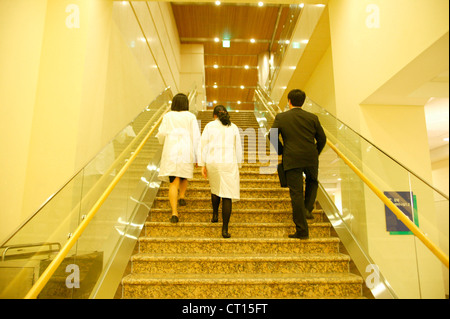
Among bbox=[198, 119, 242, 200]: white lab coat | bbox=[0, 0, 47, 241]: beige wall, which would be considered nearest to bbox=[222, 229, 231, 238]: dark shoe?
bbox=[198, 119, 242, 200]: white lab coat

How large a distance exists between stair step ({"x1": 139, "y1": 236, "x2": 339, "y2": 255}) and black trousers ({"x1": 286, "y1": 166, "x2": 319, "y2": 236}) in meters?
0.16

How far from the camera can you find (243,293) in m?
Answer: 2.73

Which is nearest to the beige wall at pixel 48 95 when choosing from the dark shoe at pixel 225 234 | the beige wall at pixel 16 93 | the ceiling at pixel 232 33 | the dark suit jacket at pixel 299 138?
the beige wall at pixel 16 93

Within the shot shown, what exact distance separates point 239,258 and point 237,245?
351 mm

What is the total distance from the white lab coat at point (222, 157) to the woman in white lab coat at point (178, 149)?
176 mm

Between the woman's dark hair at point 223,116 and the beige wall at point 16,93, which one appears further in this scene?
the woman's dark hair at point 223,116

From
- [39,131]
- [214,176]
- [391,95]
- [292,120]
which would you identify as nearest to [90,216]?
[214,176]

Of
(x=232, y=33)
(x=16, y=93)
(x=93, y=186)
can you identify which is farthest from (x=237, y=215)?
(x=232, y=33)

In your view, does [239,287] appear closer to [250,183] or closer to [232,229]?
[232,229]

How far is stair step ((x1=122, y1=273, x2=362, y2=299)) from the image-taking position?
2721 millimetres

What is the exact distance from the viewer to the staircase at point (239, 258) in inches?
108

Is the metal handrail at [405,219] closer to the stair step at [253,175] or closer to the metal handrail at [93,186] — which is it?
the stair step at [253,175]

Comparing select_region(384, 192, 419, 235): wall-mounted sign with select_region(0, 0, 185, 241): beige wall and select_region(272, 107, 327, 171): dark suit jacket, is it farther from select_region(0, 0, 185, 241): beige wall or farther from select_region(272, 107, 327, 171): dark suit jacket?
select_region(0, 0, 185, 241): beige wall

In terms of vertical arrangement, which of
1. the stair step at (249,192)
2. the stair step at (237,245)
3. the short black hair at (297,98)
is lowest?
the stair step at (237,245)
